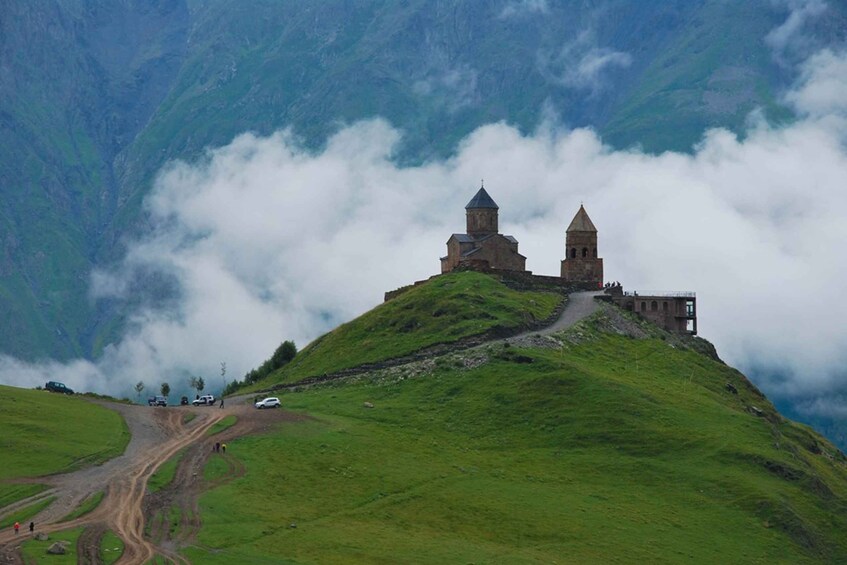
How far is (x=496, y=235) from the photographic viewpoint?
193 m

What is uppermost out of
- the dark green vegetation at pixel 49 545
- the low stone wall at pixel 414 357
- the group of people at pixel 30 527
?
the low stone wall at pixel 414 357

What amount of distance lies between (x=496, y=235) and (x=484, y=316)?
3573cm

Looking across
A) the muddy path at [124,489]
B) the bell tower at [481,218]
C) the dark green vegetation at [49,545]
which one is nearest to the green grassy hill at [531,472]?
the muddy path at [124,489]

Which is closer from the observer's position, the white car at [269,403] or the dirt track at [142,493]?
the dirt track at [142,493]

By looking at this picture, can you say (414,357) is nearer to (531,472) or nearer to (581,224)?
(531,472)

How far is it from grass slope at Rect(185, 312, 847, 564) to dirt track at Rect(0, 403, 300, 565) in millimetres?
1830

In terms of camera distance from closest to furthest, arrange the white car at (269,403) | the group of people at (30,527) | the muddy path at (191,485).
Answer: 1. the group of people at (30,527)
2. the muddy path at (191,485)
3. the white car at (269,403)

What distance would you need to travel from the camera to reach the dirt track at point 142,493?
89.8 meters

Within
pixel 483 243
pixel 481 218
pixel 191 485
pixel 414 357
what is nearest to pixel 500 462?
pixel 414 357

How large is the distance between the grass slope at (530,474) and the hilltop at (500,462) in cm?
20

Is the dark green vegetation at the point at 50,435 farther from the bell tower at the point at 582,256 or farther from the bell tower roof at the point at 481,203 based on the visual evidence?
the bell tower at the point at 582,256

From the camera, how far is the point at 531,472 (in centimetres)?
12112

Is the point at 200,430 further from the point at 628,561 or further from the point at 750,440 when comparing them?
the point at 750,440

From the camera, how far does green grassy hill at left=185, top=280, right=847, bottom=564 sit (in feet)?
332
